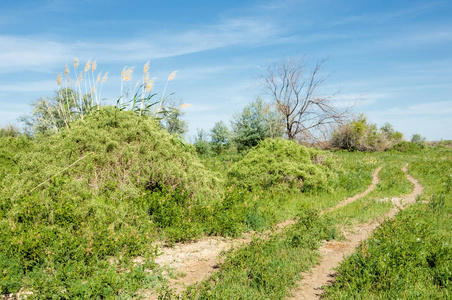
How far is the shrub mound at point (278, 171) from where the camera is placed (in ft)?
37.8

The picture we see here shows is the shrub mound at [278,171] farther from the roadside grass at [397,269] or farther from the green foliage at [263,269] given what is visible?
the roadside grass at [397,269]

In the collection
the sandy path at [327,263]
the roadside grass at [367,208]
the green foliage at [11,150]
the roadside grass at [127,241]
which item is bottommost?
the sandy path at [327,263]

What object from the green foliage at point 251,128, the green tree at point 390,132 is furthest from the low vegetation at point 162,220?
the green tree at point 390,132

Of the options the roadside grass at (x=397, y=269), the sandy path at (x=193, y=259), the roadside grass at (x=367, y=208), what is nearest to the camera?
the roadside grass at (x=397, y=269)

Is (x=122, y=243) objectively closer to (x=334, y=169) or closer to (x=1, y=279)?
(x=1, y=279)

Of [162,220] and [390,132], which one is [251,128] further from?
[390,132]

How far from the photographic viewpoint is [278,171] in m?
11.8

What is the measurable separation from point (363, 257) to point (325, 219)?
3069 millimetres

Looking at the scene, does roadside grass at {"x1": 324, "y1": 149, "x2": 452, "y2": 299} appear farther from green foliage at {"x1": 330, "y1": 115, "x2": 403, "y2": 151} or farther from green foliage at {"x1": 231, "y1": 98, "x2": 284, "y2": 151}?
green foliage at {"x1": 330, "y1": 115, "x2": 403, "y2": 151}

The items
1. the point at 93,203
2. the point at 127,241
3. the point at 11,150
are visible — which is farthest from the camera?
the point at 11,150

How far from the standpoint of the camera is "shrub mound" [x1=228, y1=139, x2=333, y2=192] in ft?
37.8

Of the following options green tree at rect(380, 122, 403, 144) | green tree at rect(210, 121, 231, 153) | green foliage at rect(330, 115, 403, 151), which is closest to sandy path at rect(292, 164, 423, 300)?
green tree at rect(210, 121, 231, 153)

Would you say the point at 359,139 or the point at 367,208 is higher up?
the point at 359,139

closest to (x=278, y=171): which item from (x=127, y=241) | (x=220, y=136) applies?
(x=127, y=241)
